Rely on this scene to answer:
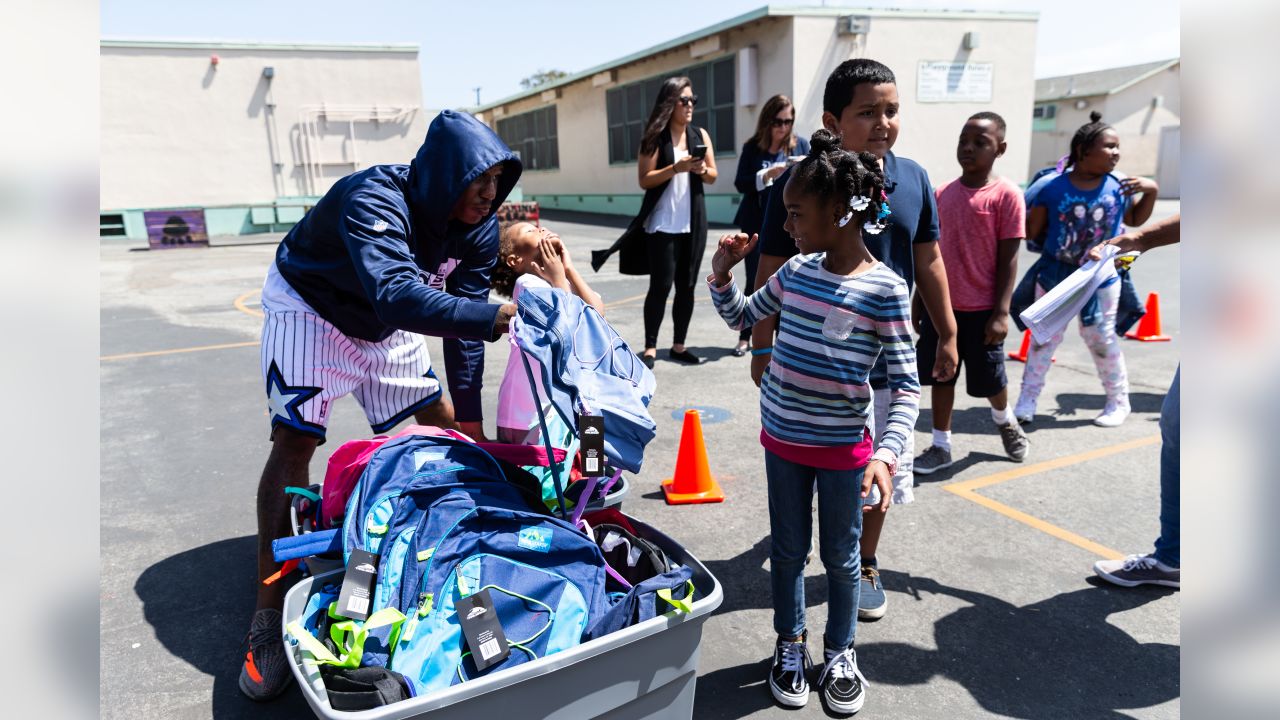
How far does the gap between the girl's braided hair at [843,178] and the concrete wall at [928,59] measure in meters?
17.5

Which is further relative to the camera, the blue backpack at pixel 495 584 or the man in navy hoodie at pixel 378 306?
the man in navy hoodie at pixel 378 306

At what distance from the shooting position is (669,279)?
7.06m

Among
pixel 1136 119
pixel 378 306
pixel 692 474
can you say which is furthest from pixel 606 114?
pixel 378 306

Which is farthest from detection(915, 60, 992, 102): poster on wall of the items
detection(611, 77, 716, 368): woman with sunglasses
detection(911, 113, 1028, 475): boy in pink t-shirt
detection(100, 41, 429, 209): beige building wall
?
detection(911, 113, 1028, 475): boy in pink t-shirt

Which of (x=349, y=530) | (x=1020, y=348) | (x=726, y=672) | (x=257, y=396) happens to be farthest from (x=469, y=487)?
(x=1020, y=348)

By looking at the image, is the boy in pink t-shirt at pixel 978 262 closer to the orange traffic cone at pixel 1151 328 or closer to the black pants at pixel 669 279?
the black pants at pixel 669 279

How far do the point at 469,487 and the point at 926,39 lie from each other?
2062 centimetres

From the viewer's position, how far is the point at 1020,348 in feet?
24.4

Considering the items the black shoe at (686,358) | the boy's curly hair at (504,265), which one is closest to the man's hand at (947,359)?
the boy's curly hair at (504,265)

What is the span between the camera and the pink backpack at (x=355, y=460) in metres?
2.79

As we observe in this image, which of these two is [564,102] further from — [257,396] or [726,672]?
[726,672]

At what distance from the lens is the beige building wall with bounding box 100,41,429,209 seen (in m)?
22.4

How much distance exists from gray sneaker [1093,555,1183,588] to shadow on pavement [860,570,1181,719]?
42 millimetres
